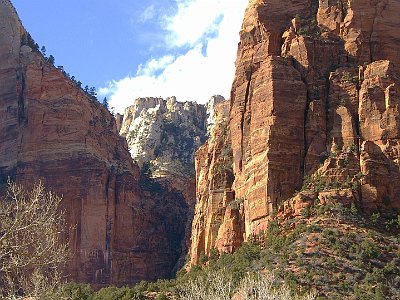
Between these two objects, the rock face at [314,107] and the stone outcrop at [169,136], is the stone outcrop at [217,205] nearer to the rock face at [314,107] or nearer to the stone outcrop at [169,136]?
the rock face at [314,107]

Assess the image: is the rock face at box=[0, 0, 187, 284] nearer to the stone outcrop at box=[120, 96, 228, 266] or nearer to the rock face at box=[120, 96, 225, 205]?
the stone outcrop at box=[120, 96, 228, 266]

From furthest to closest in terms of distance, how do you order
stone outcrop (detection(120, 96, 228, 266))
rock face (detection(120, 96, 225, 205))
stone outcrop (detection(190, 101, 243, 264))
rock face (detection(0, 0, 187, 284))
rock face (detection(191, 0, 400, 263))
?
rock face (detection(120, 96, 225, 205))
stone outcrop (detection(120, 96, 228, 266))
rock face (detection(0, 0, 187, 284))
stone outcrop (detection(190, 101, 243, 264))
rock face (detection(191, 0, 400, 263))

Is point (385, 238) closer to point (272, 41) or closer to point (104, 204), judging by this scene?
point (272, 41)

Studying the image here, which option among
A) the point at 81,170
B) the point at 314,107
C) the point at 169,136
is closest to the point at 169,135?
the point at 169,136

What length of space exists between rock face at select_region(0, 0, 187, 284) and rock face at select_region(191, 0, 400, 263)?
24.9 m

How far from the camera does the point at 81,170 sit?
124938mm

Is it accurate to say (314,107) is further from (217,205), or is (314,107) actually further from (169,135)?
(169,135)

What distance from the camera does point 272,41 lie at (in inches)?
3885

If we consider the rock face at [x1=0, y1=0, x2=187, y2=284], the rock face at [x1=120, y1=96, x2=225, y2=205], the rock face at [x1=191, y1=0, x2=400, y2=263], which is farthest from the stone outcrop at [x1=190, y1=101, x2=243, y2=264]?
the rock face at [x1=120, y1=96, x2=225, y2=205]

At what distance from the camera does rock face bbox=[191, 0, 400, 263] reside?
282ft

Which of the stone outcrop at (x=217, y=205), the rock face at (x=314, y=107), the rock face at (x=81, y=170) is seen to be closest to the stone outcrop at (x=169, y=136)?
the rock face at (x=81, y=170)

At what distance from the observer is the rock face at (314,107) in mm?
86094

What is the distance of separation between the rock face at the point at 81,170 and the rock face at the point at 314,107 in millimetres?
24863

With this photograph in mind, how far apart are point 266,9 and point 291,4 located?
309 cm
